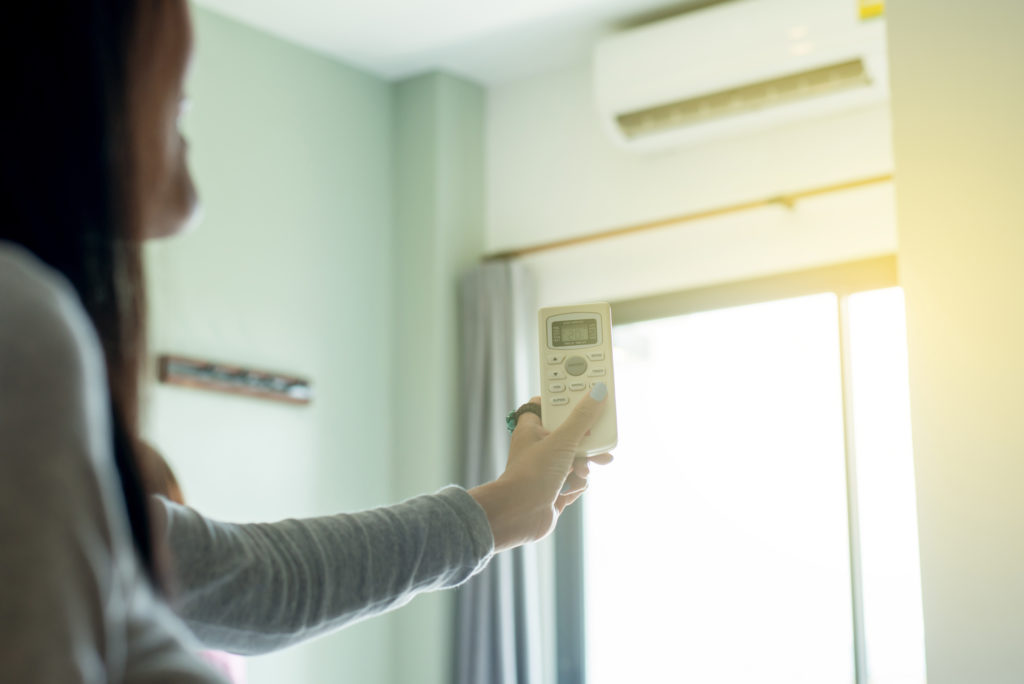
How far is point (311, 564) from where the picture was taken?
2.45 feet

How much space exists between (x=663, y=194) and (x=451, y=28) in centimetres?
79

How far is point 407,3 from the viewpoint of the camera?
10.1 feet

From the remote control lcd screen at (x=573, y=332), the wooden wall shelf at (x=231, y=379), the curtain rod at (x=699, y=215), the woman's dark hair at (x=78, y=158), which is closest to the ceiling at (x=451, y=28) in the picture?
the curtain rod at (x=699, y=215)

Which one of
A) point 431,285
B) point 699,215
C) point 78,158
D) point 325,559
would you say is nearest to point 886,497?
point 699,215

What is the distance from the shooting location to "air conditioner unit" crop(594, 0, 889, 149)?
272 centimetres

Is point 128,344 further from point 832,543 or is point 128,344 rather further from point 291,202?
point 291,202

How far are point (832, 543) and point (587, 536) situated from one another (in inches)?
29.7

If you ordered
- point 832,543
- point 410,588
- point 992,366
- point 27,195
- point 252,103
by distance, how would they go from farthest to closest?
1. point 252,103
2. point 832,543
3. point 992,366
4. point 410,588
5. point 27,195

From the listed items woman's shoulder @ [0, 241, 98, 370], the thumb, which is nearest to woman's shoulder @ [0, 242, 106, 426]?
woman's shoulder @ [0, 241, 98, 370]

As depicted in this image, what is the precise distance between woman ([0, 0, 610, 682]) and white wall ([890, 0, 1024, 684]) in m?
1.50

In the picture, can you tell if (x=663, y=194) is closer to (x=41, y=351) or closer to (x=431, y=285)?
(x=431, y=285)

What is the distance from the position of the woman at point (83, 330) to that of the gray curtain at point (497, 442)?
2681mm

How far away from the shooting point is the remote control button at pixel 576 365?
1.24m

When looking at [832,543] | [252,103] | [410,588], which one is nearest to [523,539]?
[410,588]
